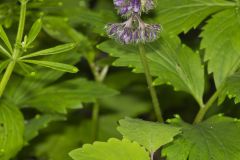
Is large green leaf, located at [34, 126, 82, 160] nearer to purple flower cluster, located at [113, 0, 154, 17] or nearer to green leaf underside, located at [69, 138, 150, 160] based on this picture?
Result: green leaf underside, located at [69, 138, 150, 160]

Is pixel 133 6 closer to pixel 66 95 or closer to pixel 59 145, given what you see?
pixel 66 95

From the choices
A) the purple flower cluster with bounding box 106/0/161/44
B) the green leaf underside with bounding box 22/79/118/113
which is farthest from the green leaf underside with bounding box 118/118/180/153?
the green leaf underside with bounding box 22/79/118/113

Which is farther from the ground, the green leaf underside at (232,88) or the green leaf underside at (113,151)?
the green leaf underside at (232,88)

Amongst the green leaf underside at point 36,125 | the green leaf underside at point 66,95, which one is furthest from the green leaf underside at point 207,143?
the green leaf underside at point 36,125

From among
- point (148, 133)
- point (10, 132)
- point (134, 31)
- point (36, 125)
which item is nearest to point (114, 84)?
point (36, 125)

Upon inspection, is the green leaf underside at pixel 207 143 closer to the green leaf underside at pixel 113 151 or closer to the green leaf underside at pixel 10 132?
the green leaf underside at pixel 113 151
